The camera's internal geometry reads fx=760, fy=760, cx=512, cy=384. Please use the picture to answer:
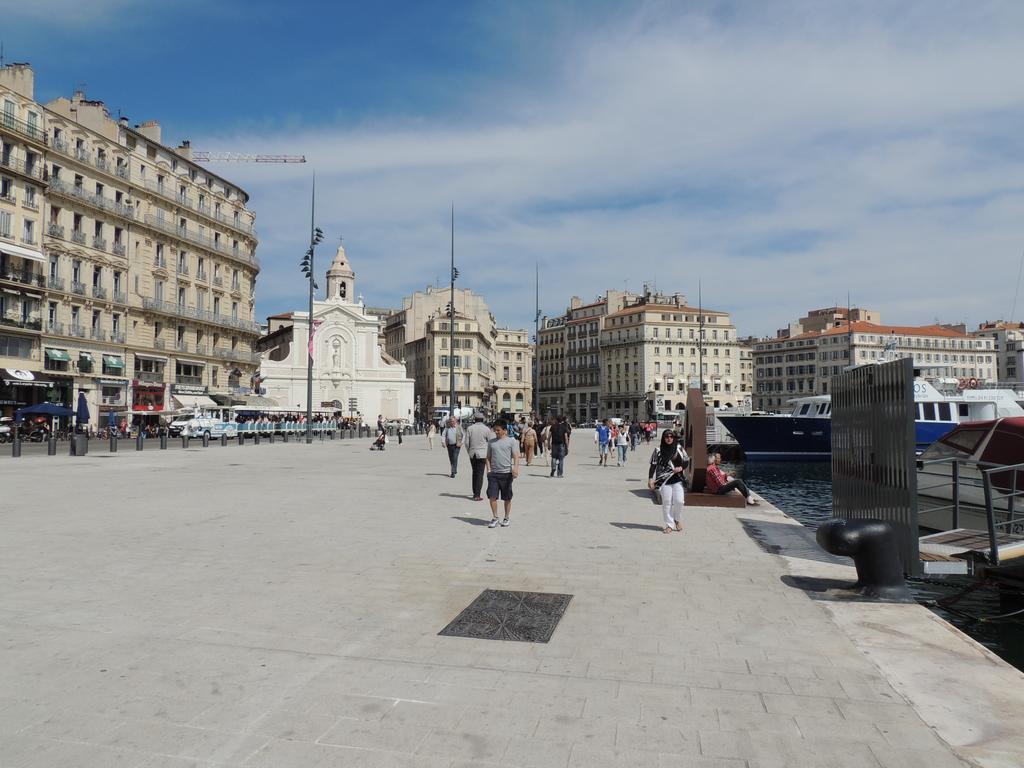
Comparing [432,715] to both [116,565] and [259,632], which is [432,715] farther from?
[116,565]

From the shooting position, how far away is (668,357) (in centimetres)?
11256

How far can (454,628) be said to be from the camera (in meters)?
6.03

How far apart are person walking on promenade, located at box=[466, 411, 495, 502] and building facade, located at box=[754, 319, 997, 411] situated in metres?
115

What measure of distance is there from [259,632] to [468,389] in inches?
4087

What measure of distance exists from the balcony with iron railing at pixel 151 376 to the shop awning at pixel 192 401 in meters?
1.53

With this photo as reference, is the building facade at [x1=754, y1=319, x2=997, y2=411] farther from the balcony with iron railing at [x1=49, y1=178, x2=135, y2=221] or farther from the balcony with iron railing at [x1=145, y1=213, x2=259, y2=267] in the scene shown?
the balcony with iron railing at [x1=49, y1=178, x2=135, y2=221]

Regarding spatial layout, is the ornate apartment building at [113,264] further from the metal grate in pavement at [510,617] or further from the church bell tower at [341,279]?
the metal grate in pavement at [510,617]

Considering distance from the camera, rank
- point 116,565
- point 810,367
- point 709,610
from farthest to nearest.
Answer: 1. point 810,367
2. point 116,565
3. point 709,610

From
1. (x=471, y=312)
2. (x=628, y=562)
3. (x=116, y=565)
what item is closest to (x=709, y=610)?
(x=628, y=562)

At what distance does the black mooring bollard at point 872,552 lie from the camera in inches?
289

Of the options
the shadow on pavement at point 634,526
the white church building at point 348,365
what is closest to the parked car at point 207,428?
the shadow on pavement at point 634,526

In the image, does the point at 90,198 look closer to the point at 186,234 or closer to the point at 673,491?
the point at 186,234

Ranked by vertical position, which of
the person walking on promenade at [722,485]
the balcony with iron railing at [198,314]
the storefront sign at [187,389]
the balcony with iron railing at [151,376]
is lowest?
the person walking on promenade at [722,485]

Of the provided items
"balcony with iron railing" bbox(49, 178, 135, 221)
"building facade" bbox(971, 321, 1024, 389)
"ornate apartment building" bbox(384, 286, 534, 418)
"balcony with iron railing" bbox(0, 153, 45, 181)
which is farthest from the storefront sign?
"building facade" bbox(971, 321, 1024, 389)
